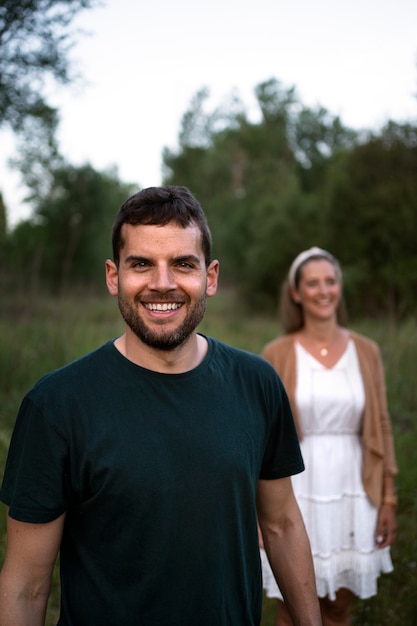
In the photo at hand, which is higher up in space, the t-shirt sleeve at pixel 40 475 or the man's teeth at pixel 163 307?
the man's teeth at pixel 163 307

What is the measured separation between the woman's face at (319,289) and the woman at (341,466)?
0.01 metres

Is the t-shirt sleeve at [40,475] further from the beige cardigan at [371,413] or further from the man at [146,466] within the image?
the beige cardigan at [371,413]

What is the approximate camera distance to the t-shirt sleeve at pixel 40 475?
1.67m

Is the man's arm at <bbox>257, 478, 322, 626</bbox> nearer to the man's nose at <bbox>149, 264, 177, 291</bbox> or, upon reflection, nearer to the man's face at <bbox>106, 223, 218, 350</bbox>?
the man's face at <bbox>106, 223, 218, 350</bbox>

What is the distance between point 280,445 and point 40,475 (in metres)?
0.80

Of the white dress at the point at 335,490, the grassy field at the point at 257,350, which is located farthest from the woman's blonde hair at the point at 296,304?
the grassy field at the point at 257,350

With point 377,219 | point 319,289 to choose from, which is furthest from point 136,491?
point 377,219

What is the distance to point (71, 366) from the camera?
6.09ft

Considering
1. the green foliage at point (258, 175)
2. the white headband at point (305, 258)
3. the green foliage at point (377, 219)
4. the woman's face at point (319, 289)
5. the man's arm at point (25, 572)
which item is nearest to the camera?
the man's arm at point (25, 572)

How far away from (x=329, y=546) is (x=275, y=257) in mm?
21828

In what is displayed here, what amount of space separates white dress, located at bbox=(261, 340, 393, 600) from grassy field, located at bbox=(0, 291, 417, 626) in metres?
0.71

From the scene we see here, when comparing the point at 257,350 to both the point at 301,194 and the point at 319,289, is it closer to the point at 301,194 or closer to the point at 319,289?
the point at 319,289

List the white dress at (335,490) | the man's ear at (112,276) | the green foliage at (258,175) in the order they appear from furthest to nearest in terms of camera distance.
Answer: the green foliage at (258,175) < the white dress at (335,490) < the man's ear at (112,276)

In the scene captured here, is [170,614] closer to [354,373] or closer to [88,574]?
[88,574]
